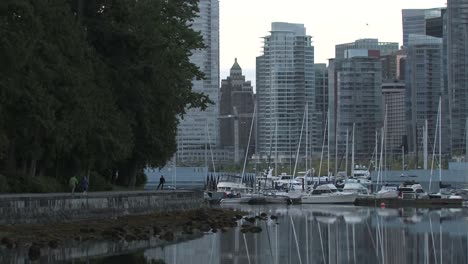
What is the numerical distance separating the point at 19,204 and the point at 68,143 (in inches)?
382

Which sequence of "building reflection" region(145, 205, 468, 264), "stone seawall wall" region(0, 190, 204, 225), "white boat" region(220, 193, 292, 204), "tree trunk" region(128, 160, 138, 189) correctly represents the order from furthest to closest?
"white boat" region(220, 193, 292, 204), "tree trunk" region(128, 160, 138, 189), "stone seawall wall" region(0, 190, 204, 225), "building reflection" region(145, 205, 468, 264)

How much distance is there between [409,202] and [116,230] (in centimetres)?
6116

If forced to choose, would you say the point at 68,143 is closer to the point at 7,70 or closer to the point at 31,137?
the point at 31,137

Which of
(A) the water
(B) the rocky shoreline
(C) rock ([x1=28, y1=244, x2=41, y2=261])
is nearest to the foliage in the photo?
(B) the rocky shoreline

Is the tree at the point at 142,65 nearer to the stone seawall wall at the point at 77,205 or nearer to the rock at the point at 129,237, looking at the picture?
the stone seawall wall at the point at 77,205

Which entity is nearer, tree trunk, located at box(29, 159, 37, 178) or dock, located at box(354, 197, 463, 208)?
tree trunk, located at box(29, 159, 37, 178)

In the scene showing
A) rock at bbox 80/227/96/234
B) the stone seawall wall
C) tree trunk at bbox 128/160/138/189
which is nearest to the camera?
the stone seawall wall

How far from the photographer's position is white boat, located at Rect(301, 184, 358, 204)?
111250 millimetres

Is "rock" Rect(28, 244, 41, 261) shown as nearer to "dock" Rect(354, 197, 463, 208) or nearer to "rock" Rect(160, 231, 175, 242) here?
"rock" Rect(160, 231, 175, 242)

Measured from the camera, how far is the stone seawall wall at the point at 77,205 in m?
46.7

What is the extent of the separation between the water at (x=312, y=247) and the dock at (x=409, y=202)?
1407 inches

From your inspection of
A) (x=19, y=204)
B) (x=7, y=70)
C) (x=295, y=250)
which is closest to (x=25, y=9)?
(x=7, y=70)

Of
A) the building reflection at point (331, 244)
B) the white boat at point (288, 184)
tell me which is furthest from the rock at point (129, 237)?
the white boat at point (288, 184)

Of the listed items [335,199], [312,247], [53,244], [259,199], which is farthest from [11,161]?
[335,199]
